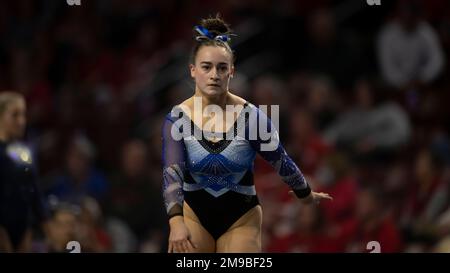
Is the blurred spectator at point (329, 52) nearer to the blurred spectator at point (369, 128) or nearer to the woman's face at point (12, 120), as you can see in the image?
the blurred spectator at point (369, 128)

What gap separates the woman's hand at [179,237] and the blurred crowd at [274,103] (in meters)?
2.50

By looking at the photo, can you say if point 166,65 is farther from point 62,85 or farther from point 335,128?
point 335,128

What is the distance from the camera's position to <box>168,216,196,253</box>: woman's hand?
4.83 m

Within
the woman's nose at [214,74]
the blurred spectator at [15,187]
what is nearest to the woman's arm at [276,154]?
the woman's nose at [214,74]

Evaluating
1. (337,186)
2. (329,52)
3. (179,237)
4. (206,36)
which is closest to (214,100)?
(206,36)

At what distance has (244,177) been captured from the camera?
5113 mm

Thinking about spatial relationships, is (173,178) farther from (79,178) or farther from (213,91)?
(79,178)

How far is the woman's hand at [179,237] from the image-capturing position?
4832 mm

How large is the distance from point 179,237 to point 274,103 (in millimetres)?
3872

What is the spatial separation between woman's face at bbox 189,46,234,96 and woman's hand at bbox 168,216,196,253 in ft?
2.08

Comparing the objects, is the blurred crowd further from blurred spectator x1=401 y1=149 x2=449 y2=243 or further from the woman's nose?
the woman's nose

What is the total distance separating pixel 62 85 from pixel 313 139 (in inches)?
94.0

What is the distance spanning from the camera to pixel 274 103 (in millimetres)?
8578

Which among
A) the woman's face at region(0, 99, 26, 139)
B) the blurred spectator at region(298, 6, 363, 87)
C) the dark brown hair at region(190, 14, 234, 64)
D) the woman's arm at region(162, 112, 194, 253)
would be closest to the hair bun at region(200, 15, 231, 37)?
the dark brown hair at region(190, 14, 234, 64)
